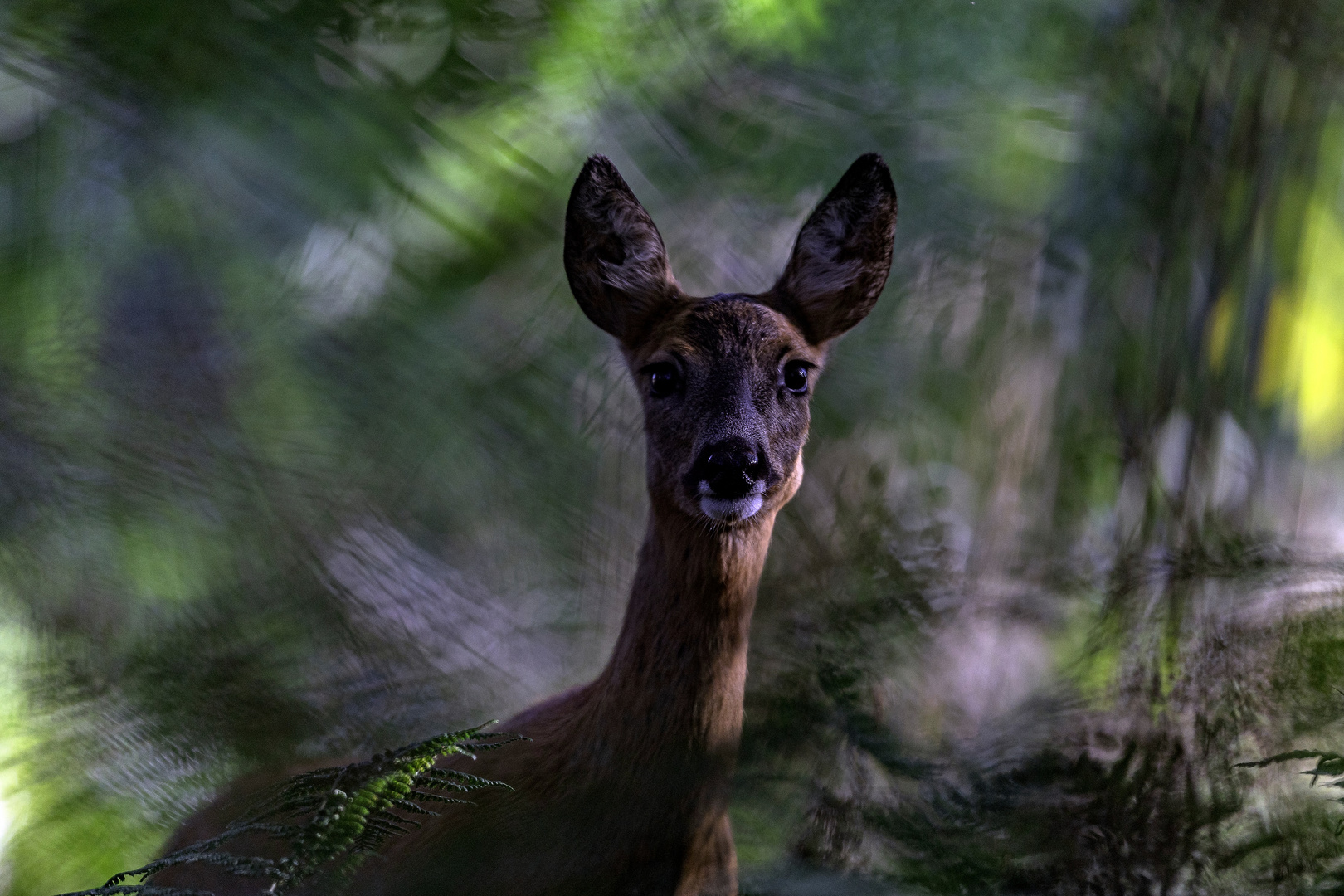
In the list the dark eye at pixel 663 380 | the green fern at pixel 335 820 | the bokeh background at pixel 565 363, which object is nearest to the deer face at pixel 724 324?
the dark eye at pixel 663 380

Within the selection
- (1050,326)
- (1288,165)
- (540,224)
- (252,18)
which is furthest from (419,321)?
(1288,165)

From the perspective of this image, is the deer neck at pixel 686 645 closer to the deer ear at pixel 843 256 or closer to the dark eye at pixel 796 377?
the dark eye at pixel 796 377

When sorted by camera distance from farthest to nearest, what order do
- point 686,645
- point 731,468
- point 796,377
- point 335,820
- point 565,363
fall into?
point 565,363 < point 796,377 < point 686,645 < point 731,468 < point 335,820

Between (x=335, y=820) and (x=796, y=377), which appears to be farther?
(x=796, y=377)

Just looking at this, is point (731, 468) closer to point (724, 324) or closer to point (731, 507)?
point (731, 507)

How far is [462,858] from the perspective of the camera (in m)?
1.27

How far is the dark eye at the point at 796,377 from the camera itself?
57.3 inches

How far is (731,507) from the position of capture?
4.13 feet

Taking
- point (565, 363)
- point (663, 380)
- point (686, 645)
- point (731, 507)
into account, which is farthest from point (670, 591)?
point (565, 363)

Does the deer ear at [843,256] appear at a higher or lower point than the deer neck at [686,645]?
higher

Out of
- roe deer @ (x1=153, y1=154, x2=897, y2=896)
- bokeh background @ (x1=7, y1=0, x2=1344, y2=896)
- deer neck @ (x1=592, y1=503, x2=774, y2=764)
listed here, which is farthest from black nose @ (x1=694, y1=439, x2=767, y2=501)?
bokeh background @ (x1=7, y1=0, x2=1344, y2=896)

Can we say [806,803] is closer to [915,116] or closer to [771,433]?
[771,433]

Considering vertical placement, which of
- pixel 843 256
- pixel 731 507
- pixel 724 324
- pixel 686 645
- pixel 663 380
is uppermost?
pixel 843 256

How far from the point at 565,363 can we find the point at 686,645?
0.76 m
